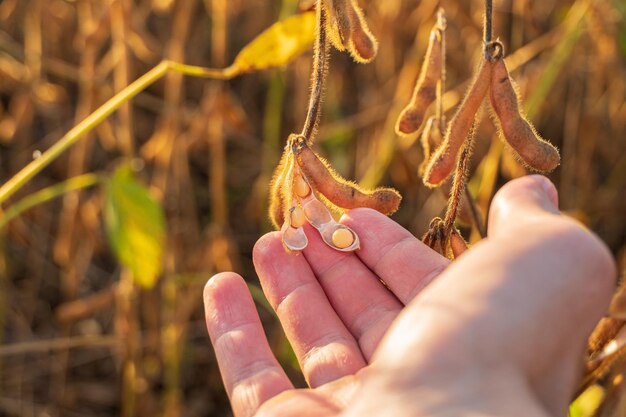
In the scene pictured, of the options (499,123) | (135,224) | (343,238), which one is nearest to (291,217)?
(343,238)

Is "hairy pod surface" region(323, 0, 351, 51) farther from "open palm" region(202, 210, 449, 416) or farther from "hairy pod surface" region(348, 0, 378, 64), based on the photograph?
"open palm" region(202, 210, 449, 416)

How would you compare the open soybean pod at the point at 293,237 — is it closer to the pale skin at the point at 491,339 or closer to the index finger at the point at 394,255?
the index finger at the point at 394,255

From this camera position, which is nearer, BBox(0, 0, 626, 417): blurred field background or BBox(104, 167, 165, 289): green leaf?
BBox(104, 167, 165, 289): green leaf

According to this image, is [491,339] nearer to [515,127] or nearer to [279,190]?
[515,127]

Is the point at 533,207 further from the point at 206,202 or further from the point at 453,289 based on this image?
the point at 206,202

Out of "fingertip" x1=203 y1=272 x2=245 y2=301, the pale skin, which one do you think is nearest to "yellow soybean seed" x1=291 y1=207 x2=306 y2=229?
"fingertip" x1=203 y1=272 x2=245 y2=301

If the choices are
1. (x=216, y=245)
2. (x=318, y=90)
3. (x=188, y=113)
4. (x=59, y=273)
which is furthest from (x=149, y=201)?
(x=59, y=273)
